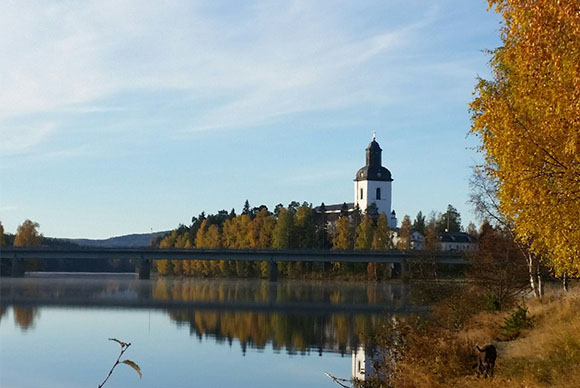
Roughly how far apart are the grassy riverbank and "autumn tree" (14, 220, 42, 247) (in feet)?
454

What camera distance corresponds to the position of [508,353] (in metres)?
22.5

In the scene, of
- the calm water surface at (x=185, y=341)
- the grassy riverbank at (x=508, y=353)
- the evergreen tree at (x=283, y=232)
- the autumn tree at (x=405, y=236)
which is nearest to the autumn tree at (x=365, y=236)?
the autumn tree at (x=405, y=236)

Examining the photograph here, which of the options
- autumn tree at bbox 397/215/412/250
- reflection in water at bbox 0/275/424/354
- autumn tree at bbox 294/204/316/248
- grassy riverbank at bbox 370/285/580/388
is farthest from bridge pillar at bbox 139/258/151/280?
grassy riverbank at bbox 370/285/580/388

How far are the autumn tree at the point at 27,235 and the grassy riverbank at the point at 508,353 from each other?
138273 mm

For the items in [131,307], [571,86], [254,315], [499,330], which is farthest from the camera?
[131,307]

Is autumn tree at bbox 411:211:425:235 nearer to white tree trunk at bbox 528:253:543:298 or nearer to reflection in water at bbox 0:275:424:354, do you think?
reflection in water at bbox 0:275:424:354

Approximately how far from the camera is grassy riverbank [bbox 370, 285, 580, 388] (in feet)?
55.6

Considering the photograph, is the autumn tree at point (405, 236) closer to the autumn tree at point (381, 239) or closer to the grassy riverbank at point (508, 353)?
the autumn tree at point (381, 239)

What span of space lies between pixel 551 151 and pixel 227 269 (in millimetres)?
126008

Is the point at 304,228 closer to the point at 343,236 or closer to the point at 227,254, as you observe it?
the point at 343,236

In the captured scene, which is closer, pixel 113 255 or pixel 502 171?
pixel 502 171

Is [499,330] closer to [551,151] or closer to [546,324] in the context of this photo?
[546,324]

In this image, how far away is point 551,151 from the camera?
20.2m

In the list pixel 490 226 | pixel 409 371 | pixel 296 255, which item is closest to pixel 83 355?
pixel 409 371
